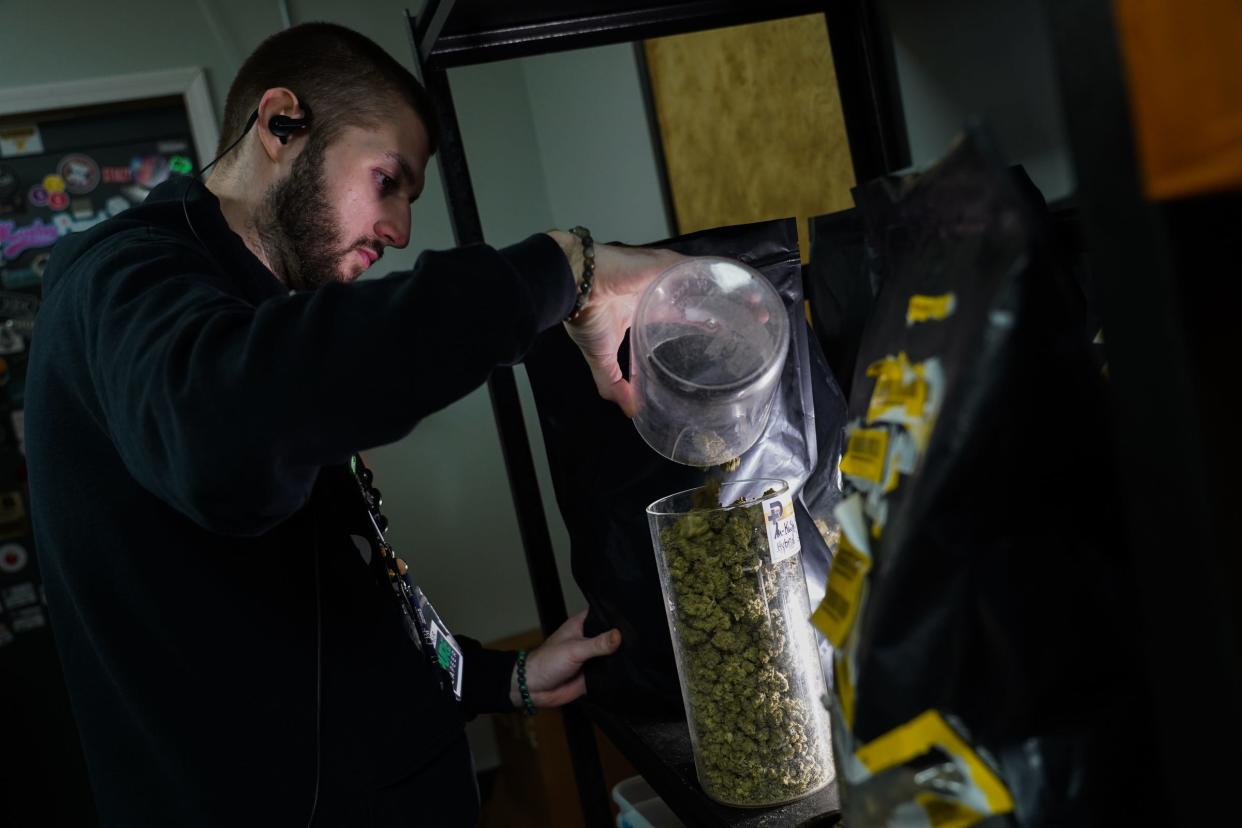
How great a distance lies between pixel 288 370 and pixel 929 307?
0.37m

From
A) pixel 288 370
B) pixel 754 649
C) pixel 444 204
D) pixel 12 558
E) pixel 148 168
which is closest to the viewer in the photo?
pixel 288 370

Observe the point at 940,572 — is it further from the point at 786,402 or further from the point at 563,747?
the point at 563,747

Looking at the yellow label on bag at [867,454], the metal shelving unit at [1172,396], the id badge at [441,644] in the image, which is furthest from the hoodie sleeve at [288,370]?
the id badge at [441,644]

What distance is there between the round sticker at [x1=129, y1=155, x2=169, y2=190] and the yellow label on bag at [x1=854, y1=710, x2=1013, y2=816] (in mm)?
3278

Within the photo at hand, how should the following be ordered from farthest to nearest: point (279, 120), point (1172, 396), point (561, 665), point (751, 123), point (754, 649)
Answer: point (751, 123)
point (561, 665)
point (279, 120)
point (754, 649)
point (1172, 396)

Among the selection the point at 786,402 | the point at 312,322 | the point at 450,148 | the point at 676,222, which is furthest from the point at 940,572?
the point at 676,222

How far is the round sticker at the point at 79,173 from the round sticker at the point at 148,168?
12cm

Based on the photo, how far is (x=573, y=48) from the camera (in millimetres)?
1174

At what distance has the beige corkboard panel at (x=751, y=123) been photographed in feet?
4.47

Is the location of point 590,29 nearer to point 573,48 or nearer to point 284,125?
point 573,48

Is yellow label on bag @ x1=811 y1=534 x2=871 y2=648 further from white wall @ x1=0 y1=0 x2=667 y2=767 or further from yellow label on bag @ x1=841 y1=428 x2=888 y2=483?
white wall @ x1=0 y1=0 x2=667 y2=767

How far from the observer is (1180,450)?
37 cm

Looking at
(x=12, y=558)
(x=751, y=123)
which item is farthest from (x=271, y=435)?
(x=12, y=558)

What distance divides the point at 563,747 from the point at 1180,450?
2.41 m
